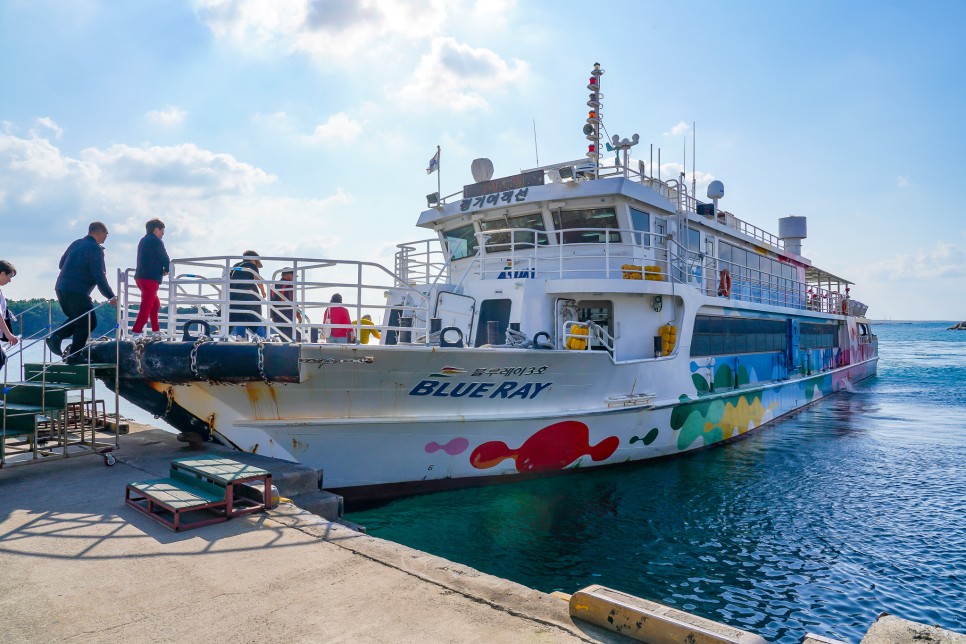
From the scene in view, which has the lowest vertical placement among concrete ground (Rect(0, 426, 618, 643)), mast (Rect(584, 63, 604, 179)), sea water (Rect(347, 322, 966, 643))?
sea water (Rect(347, 322, 966, 643))

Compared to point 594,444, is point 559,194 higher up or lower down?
higher up

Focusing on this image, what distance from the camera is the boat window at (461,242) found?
11641mm

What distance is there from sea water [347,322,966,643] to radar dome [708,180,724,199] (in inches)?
269

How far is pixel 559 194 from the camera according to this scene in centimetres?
1031

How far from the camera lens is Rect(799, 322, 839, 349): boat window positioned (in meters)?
17.9

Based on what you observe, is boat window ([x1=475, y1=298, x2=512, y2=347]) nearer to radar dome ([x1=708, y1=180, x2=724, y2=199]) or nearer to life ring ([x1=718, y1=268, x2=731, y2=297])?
life ring ([x1=718, y1=268, x2=731, y2=297])

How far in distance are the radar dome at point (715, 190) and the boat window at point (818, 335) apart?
524 centimetres

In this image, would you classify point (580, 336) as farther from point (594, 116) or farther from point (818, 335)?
point (818, 335)

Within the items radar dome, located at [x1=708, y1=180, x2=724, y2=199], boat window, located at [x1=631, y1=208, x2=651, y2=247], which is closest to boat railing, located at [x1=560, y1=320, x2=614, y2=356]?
boat window, located at [x1=631, y1=208, x2=651, y2=247]

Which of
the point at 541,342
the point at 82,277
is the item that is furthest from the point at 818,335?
the point at 82,277

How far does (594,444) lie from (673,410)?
6.77 feet

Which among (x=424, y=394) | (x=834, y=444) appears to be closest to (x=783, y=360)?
(x=834, y=444)

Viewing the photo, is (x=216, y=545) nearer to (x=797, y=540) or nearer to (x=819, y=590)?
(x=819, y=590)

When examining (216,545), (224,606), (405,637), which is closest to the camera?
(405,637)
